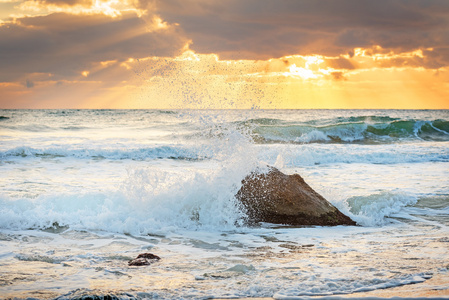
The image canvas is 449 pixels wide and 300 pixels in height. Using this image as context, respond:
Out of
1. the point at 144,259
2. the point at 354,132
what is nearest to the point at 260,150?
the point at 144,259

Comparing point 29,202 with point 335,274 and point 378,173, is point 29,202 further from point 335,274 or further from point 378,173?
point 378,173

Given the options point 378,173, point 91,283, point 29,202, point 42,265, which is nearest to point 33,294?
point 91,283

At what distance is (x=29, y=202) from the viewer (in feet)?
20.8

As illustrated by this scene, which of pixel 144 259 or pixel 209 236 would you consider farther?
pixel 209 236

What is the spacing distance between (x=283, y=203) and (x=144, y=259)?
2818 mm

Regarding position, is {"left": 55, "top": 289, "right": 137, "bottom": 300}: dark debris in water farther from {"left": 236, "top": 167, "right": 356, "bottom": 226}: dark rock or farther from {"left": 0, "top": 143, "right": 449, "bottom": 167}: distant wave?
{"left": 0, "top": 143, "right": 449, "bottom": 167}: distant wave

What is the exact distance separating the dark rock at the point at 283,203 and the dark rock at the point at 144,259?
Result: 85.6 inches

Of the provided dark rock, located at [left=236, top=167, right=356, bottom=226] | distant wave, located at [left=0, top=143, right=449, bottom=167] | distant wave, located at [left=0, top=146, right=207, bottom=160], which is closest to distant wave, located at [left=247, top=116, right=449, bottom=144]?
distant wave, located at [left=0, top=143, right=449, bottom=167]

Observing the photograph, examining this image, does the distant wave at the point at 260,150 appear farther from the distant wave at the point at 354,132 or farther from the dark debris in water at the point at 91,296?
the dark debris in water at the point at 91,296

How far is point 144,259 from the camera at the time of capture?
4.24 meters

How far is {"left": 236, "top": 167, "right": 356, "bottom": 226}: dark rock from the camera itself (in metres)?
6.19

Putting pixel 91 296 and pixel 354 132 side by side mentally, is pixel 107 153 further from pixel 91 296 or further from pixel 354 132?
pixel 354 132

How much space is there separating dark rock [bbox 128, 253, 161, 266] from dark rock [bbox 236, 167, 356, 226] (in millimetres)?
2174

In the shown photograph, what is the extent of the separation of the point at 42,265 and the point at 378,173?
9854 millimetres
